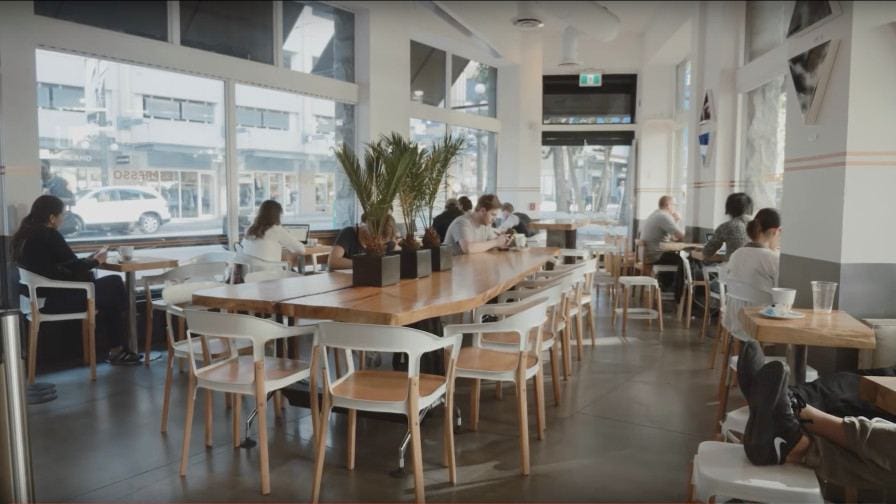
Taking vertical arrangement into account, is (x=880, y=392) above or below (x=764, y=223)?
below

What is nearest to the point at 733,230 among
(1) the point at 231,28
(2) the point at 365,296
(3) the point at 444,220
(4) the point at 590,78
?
(3) the point at 444,220

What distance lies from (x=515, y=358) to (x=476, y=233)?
2.60 meters

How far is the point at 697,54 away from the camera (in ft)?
26.7

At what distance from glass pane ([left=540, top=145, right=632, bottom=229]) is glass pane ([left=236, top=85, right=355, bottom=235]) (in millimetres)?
5038

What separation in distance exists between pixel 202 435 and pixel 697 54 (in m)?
7.39

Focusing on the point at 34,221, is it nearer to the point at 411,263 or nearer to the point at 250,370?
the point at 250,370

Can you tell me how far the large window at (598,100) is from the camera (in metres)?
11.8

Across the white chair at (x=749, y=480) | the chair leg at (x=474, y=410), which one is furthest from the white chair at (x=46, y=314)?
the white chair at (x=749, y=480)

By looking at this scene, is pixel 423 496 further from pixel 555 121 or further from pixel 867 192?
pixel 555 121

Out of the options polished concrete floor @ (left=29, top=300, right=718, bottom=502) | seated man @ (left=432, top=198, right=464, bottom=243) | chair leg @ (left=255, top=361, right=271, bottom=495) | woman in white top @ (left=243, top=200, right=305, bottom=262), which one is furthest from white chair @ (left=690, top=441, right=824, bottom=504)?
seated man @ (left=432, top=198, right=464, bottom=243)

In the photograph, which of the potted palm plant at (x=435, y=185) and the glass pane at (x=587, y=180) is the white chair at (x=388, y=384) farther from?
the glass pane at (x=587, y=180)

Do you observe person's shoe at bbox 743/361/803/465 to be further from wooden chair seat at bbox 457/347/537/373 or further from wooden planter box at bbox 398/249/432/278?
wooden planter box at bbox 398/249/432/278

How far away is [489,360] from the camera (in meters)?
3.27

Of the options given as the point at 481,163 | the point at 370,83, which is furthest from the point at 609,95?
the point at 370,83
